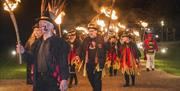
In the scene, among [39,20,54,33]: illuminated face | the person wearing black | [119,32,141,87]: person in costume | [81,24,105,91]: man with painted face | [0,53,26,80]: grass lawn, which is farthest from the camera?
[0,53,26,80]: grass lawn

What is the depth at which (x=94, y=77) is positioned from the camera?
14.9 m

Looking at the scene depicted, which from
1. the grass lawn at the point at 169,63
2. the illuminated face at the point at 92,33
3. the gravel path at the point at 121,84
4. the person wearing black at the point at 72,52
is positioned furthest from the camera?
the grass lawn at the point at 169,63

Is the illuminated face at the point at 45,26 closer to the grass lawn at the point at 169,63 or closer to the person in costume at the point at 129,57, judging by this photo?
the person in costume at the point at 129,57

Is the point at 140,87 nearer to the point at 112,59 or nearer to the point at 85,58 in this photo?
the point at 85,58

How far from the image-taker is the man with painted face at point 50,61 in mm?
9891

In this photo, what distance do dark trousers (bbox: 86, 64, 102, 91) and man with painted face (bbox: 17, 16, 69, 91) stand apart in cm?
474

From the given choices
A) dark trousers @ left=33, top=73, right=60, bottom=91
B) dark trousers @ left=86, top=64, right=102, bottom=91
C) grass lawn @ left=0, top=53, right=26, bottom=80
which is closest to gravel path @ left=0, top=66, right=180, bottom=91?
grass lawn @ left=0, top=53, right=26, bottom=80

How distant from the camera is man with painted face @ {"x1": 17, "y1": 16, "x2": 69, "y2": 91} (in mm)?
9891

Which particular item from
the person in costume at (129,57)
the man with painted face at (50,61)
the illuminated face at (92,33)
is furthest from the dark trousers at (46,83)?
the person in costume at (129,57)

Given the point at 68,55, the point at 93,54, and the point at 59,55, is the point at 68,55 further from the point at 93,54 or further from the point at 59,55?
the point at 93,54

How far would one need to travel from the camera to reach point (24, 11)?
61062mm

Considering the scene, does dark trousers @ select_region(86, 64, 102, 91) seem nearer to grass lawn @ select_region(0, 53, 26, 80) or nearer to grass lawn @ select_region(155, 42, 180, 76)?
grass lawn @ select_region(0, 53, 26, 80)

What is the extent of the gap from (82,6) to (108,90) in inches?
2280

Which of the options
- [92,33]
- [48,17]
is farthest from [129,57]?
[48,17]
